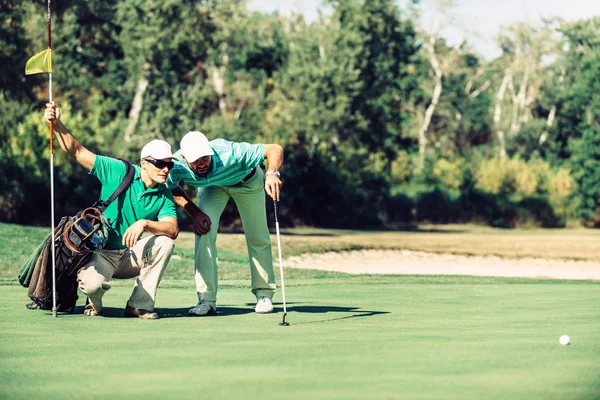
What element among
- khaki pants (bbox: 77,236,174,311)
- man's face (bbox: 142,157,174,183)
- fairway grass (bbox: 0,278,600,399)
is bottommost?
fairway grass (bbox: 0,278,600,399)

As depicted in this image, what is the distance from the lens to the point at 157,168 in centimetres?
873

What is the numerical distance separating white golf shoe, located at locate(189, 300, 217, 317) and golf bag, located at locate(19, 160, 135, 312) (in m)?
1.03

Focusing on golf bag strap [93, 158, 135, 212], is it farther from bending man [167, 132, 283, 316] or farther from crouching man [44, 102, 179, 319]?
bending man [167, 132, 283, 316]

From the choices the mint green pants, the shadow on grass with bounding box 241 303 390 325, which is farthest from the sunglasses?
the shadow on grass with bounding box 241 303 390 325

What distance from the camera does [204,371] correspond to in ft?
18.9

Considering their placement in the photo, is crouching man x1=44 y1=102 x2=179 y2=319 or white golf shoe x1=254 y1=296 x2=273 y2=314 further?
white golf shoe x1=254 y1=296 x2=273 y2=314

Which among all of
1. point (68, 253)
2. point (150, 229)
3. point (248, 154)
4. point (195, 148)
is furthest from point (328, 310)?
point (68, 253)

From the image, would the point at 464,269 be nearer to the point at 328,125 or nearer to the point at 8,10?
the point at 8,10

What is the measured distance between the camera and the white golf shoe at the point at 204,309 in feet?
30.6

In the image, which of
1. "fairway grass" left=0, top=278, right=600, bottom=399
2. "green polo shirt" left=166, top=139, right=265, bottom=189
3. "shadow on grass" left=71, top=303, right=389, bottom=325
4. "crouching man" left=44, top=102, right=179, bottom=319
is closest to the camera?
"fairway grass" left=0, top=278, right=600, bottom=399

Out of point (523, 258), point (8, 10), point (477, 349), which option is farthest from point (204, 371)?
point (8, 10)

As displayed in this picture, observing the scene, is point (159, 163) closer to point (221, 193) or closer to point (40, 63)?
point (221, 193)

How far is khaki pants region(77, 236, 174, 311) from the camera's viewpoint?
886 centimetres

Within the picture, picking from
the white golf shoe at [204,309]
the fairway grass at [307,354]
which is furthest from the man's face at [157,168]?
the white golf shoe at [204,309]
